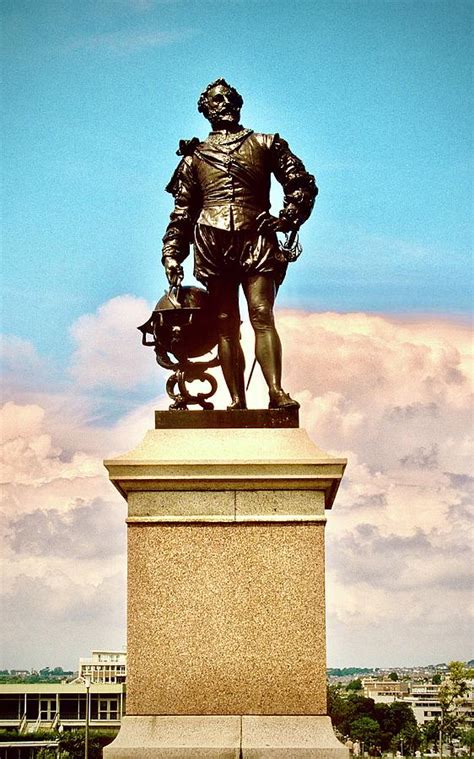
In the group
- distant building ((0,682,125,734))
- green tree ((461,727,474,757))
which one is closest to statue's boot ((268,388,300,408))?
green tree ((461,727,474,757))

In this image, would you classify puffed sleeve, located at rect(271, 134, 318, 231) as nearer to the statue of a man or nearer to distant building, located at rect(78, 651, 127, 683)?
the statue of a man

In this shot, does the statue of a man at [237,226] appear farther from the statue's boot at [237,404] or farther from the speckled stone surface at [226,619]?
the speckled stone surface at [226,619]

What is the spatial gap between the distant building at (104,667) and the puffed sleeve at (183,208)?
167m

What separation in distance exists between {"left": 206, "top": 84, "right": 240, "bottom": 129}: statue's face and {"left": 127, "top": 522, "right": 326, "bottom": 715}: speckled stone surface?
404cm

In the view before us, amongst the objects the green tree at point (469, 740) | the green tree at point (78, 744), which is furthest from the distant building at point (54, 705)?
the green tree at point (469, 740)

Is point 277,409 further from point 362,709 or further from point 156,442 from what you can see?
point 362,709

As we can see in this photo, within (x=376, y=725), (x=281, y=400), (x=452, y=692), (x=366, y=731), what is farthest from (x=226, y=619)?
(x=376, y=725)

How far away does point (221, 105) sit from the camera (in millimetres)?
11680

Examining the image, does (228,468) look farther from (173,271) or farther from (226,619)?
(173,271)

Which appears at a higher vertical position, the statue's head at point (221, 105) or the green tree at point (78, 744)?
the statue's head at point (221, 105)

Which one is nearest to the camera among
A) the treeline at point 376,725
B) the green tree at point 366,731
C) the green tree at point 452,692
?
the green tree at point 452,692

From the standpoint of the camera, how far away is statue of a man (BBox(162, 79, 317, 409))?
11266 mm

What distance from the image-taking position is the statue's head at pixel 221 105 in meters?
11.7

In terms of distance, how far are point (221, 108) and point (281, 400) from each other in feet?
Result: 9.82
